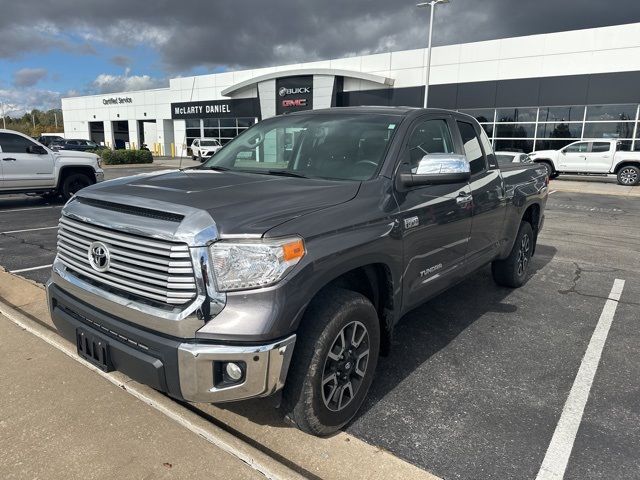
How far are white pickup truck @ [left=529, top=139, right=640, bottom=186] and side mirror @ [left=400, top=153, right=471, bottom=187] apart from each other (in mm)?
19325

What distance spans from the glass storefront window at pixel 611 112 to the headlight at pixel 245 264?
2584 cm

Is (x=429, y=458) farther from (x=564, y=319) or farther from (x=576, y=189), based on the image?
(x=576, y=189)

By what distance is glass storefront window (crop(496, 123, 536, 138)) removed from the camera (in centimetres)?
2520

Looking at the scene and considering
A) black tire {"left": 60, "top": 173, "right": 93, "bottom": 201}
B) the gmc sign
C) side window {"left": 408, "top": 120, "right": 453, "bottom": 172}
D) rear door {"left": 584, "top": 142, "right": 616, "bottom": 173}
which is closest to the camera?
side window {"left": 408, "top": 120, "right": 453, "bottom": 172}

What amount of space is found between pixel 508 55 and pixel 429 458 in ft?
87.6

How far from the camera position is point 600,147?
1997 centimetres

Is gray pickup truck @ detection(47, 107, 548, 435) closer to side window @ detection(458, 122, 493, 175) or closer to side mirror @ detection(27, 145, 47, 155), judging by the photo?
side window @ detection(458, 122, 493, 175)

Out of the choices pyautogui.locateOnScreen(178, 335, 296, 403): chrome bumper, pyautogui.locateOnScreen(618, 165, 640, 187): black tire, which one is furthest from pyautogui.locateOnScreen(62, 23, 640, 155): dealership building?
pyautogui.locateOnScreen(178, 335, 296, 403): chrome bumper

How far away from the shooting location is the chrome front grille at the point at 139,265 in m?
2.21

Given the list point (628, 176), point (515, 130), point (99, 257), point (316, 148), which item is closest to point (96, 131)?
point (515, 130)

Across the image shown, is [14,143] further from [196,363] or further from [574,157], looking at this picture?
[574,157]

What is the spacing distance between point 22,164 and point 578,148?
20.6m

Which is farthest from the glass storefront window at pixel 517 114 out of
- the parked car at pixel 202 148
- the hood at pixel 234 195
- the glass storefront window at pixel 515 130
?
the hood at pixel 234 195

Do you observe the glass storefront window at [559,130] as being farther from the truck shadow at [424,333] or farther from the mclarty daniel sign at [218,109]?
the truck shadow at [424,333]
